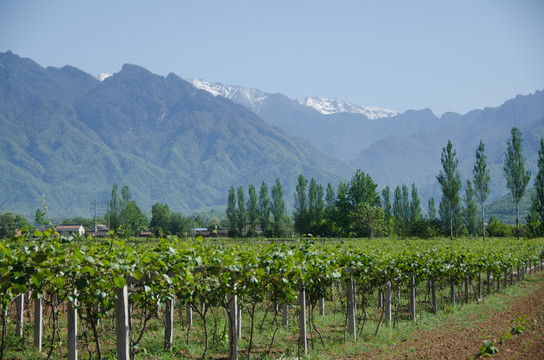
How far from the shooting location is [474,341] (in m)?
8.95

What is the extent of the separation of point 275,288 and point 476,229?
249 ft

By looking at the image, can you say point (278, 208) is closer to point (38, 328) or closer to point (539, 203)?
point (539, 203)

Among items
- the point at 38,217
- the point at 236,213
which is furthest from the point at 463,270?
the point at 38,217

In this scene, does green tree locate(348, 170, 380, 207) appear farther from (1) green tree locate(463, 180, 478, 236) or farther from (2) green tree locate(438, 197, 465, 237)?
(1) green tree locate(463, 180, 478, 236)

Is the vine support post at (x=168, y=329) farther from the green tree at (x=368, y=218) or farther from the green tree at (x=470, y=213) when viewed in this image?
the green tree at (x=470, y=213)

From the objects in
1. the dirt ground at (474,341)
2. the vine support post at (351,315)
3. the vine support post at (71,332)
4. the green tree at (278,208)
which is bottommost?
the dirt ground at (474,341)

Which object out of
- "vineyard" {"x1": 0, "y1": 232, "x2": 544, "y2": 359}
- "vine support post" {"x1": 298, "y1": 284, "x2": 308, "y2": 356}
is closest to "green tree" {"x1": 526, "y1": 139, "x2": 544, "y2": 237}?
"vineyard" {"x1": 0, "y1": 232, "x2": 544, "y2": 359}

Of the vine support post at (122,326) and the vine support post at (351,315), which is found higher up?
the vine support post at (122,326)

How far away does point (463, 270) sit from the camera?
1404 cm

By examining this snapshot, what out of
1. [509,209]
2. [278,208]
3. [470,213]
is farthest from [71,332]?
[509,209]

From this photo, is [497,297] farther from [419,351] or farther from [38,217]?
[38,217]

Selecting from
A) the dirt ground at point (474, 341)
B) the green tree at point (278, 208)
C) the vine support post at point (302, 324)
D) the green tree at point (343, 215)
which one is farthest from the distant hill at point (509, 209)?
the vine support post at point (302, 324)

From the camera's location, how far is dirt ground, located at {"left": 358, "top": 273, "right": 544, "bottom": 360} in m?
7.83

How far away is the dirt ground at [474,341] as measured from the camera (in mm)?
7832
